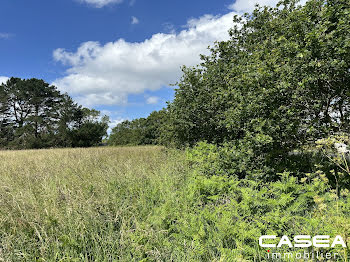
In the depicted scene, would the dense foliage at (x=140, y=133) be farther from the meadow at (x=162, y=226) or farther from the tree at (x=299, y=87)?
the meadow at (x=162, y=226)

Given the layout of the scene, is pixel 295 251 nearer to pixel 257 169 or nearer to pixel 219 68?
pixel 257 169

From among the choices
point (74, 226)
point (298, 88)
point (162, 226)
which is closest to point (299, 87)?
point (298, 88)

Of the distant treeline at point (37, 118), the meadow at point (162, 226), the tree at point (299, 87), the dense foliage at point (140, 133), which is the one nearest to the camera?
the meadow at point (162, 226)

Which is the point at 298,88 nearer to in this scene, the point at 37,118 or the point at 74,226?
the point at 74,226

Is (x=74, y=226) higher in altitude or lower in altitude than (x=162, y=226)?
higher

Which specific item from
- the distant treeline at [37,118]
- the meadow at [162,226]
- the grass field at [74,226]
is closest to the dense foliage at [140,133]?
the distant treeline at [37,118]

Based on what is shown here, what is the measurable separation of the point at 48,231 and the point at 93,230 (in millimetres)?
555

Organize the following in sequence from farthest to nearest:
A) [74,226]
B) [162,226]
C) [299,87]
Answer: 1. [299,87]
2. [162,226]
3. [74,226]

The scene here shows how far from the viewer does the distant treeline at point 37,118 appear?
104ft

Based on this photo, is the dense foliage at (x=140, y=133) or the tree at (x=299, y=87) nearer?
the tree at (x=299, y=87)

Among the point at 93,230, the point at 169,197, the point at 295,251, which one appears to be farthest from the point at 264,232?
the point at 93,230

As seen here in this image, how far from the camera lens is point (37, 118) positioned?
32.2 m

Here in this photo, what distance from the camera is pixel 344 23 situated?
3.93 meters

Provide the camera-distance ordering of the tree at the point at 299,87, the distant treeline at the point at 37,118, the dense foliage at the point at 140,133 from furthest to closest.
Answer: the dense foliage at the point at 140,133 → the distant treeline at the point at 37,118 → the tree at the point at 299,87
